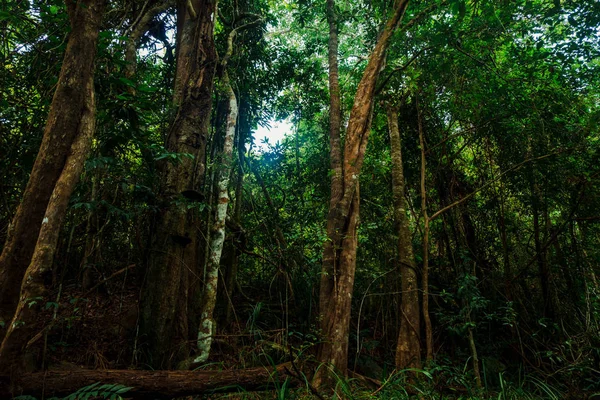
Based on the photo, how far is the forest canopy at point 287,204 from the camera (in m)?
2.97

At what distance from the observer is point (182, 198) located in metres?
4.32

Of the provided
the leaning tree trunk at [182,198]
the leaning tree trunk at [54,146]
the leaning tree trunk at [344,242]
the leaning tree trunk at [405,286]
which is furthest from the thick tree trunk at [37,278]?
the leaning tree trunk at [405,286]

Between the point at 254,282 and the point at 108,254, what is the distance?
2913mm

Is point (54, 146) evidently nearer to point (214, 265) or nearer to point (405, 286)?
point (214, 265)

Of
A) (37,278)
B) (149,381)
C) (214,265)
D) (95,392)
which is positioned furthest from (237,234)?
(37,278)

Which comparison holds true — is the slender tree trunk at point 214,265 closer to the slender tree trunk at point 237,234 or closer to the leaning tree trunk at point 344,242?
the slender tree trunk at point 237,234

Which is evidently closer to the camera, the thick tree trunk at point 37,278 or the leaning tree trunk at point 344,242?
the thick tree trunk at point 37,278

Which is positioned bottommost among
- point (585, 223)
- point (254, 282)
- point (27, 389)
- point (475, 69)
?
point (27, 389)

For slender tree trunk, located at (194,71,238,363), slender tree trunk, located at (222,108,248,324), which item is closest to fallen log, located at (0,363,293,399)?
slender tree trunk, located at (194,71,238,363)

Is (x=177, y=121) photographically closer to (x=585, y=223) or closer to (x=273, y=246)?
(x=273, y=246)

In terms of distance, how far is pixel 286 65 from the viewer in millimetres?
7691

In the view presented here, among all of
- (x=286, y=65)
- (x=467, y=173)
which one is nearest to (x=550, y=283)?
(x=467, y=173)

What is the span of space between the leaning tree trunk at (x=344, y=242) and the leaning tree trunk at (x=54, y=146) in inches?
106

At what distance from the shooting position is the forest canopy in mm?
2973
